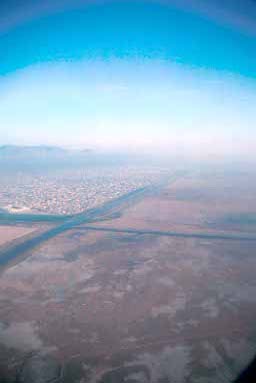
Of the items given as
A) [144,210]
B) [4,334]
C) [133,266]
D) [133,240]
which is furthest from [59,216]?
[4,334]

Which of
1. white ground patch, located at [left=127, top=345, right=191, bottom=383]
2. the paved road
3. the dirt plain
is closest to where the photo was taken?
white ground patch, located at [left=127, top=345, right=191, bottom=383]

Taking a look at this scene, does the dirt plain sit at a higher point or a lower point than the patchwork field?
lower

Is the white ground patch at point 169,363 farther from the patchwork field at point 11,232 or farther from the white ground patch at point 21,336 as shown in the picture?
the patchwork field at point 11,232

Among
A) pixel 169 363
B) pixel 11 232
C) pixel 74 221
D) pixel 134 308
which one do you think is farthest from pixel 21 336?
pixel 74 221

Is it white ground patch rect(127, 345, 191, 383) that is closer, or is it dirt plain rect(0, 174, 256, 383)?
white ground patch rect(127, 345, 191, 383)

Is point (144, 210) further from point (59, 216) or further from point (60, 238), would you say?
point (60, 238)

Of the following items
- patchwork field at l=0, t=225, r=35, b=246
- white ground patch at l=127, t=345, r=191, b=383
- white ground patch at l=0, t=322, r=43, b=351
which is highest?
patchwork field at l=0, t=225, r=35, b=246

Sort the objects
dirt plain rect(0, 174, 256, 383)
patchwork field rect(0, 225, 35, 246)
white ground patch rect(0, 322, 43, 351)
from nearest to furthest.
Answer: dirt plain rect(0, 174, 256, 383), white ground patch rect(0, 322, 43, 351), patchwork field rect(0, 225, 35, 246)

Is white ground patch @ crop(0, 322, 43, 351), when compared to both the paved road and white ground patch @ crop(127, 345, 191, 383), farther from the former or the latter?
the paved road

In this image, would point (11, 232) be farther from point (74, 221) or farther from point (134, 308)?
point (134, 308)

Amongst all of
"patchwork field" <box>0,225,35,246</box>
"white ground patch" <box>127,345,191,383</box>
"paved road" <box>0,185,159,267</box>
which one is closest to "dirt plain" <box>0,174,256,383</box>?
"white ground patch" <box>127,345,191,383</box>

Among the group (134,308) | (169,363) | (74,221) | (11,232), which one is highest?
(74,221)

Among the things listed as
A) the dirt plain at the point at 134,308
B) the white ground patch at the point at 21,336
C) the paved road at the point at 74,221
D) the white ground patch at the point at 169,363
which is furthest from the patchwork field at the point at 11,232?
the white ground patch at the point at 169,363
